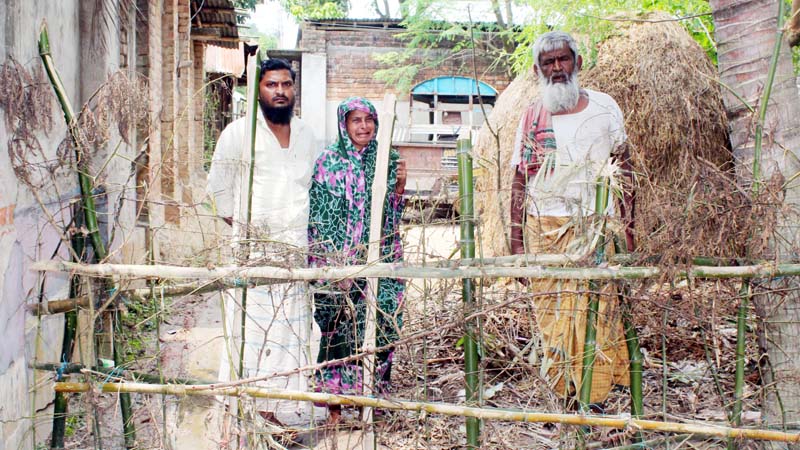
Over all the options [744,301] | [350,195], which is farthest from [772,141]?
[350,195]

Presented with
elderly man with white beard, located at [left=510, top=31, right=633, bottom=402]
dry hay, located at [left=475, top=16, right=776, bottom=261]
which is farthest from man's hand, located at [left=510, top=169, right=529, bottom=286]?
dry hay, located at [left=475, top=16, right=776, bottom=261]

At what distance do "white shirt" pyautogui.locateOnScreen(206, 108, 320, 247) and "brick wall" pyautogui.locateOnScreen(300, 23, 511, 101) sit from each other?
48.6 ft

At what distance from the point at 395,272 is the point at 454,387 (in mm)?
2247

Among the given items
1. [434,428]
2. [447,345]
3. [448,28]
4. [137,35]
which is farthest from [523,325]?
[448,28]

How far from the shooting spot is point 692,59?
624cm

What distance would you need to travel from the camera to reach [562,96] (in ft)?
13.3

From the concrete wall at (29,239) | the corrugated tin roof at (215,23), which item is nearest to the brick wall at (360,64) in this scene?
the corrugated tin roof at (215,23)

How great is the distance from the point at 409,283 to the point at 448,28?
16.3m

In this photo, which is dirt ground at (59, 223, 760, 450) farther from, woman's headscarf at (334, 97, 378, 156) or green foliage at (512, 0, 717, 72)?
green foliage at (512, 0, 717, 72)

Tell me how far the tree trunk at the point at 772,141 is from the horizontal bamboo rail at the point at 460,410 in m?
0.36

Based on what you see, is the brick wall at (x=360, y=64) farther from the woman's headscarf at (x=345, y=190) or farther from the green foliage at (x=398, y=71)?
the woman's headscarf at (x=345, y=190)

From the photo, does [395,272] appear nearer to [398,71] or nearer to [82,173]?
[82,173]

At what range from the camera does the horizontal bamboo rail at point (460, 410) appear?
2623 mm

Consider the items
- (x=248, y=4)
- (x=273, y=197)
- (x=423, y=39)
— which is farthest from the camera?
(x=248, y=4)
